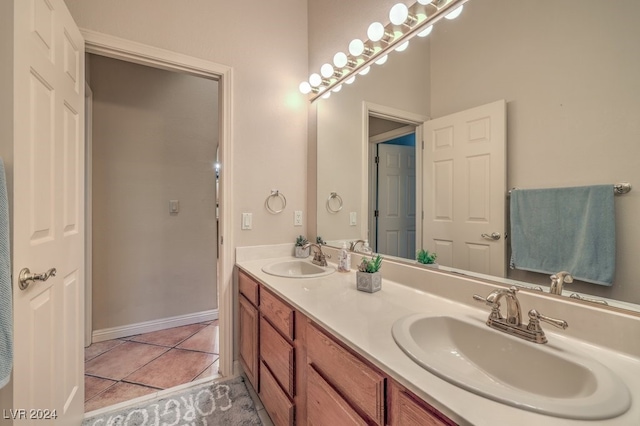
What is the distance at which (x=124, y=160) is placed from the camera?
8.07ft

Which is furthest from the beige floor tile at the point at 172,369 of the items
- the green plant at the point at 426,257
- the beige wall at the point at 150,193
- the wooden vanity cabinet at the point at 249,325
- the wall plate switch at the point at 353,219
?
the green plant at the point at 426,257

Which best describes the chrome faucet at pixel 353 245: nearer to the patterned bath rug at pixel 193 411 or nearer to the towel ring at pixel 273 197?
the towel ring at pixel 273 197

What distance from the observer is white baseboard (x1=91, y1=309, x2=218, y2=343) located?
7.84 ft

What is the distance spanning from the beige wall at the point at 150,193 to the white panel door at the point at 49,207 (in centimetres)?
111

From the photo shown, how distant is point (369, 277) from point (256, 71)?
5.38 feet

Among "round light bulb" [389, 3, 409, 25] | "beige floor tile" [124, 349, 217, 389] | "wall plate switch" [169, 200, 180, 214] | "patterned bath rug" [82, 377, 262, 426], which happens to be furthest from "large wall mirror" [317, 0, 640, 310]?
"wall plate switch" [169, 200, 180, 214]

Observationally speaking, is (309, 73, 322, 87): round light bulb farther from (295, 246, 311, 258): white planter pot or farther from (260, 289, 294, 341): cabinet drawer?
(260, 289, 294, 341): cabinet drawer

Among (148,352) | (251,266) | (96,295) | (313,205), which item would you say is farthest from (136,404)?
(313,205)

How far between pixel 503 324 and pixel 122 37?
2.28 metres

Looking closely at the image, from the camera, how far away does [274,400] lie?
133 centimetres

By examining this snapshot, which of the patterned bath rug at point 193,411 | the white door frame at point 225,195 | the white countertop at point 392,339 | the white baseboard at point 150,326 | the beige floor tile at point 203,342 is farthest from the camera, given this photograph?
the white baseboard at point 150,326

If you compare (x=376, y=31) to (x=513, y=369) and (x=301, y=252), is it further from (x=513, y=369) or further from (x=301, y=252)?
(x=513, y=369)

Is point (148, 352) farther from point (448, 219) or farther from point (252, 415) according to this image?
point (448, 219)

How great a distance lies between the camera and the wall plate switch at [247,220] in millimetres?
1922
